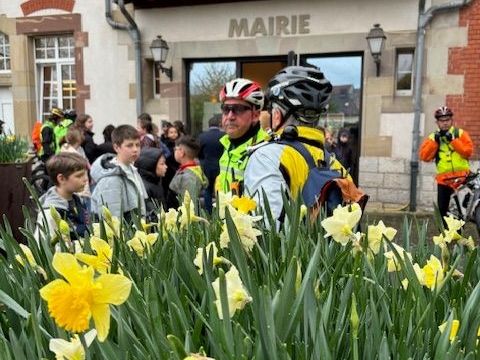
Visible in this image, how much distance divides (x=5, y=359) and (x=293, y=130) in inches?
55.4

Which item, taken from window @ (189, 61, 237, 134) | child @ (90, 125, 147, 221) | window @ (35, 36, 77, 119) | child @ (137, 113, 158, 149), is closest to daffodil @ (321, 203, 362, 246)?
child @ (90, 125, 147, 221)

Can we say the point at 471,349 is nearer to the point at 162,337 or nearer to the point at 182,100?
the point at 162,337

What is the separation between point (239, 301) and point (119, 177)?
2.93m

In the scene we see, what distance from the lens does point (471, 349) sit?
923mm

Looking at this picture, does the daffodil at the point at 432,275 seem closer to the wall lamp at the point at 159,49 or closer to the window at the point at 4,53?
the wall lamp at the point at 159,49

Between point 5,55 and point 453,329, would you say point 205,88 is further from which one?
point 453,329

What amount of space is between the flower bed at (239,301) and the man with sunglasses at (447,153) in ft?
16.7

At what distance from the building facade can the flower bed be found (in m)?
6.60

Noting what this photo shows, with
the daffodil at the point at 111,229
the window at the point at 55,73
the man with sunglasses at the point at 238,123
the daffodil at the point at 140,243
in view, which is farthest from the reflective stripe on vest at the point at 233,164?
the window at the point at 55,73

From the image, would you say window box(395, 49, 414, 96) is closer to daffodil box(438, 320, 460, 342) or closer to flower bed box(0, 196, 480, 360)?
flower bed box(0, 196, 480, 360)

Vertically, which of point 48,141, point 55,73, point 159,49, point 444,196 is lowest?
point 444,196

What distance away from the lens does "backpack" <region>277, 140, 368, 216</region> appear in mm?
1954

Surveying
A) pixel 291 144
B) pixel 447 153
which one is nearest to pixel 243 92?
pixel 291 144

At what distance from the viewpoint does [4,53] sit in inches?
430
